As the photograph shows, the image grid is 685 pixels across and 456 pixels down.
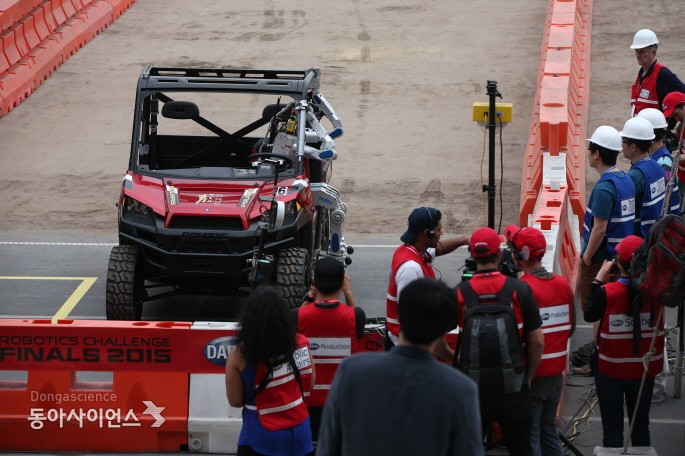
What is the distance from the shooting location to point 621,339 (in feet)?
25.9

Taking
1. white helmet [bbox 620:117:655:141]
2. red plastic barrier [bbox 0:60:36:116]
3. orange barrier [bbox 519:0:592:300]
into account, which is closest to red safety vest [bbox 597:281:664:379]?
orange barrier [bbox 519:0:592:300]

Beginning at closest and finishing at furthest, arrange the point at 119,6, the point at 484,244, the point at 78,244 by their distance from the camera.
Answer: the point at 484,244, the point at 78,244, the point at 119,6

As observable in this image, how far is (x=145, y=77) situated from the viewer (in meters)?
12.3

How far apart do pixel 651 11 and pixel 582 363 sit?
55.4ft

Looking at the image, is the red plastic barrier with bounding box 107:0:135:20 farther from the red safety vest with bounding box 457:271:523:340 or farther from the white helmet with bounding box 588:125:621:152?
the red safety vest with bounding box 457:271:523:340

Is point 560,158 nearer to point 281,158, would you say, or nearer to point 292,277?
point 281,158

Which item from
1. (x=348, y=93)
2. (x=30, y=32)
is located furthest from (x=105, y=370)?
(x=30, y=32)

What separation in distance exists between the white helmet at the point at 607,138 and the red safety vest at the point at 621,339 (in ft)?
6.99

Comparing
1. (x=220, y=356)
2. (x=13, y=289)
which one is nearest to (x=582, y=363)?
(x=220, y=356)

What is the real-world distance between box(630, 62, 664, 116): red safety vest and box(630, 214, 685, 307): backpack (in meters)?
5.75

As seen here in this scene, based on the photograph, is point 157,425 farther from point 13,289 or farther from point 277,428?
point 13,289

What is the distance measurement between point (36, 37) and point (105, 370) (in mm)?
14803

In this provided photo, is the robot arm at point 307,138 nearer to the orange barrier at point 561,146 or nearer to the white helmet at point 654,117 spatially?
the orange barrier at point 561,146

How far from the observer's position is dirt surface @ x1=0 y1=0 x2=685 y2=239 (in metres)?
17.2
